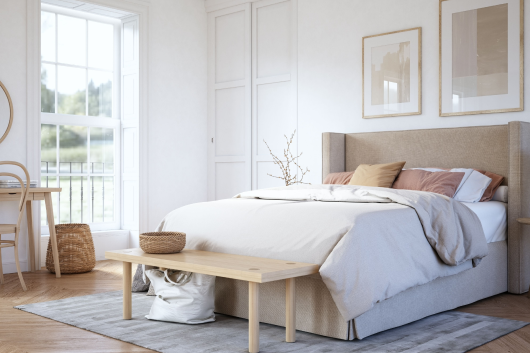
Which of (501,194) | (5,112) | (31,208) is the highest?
(5,112)

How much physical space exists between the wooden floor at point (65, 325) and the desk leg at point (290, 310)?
657 mm

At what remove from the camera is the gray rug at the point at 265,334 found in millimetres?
2570

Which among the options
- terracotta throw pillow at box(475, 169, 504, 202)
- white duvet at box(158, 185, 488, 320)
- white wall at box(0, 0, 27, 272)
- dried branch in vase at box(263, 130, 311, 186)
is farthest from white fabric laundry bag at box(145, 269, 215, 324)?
dried branch in vase at box(263, 130, 311, 186)

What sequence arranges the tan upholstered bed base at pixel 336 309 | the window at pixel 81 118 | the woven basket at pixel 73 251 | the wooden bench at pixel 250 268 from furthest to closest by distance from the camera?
the window at pixel 81 118, the woven basket at pixel 73 251, the tan upholstered bed base at pixel 336 309, the wooden bench at pixel 250 268

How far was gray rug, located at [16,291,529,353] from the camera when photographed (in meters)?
2.57

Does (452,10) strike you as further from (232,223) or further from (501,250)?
(232,223)

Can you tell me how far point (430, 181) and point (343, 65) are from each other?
1.62 metres

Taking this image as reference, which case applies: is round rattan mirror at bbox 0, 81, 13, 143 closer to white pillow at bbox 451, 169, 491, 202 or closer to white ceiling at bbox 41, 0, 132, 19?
white ceiling at bbox 41, 0, 132, 19

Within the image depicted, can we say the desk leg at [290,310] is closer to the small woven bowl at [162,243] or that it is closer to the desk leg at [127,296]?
the small woven bowl at [162,243]

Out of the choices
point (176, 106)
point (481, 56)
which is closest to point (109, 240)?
point (176, 106)

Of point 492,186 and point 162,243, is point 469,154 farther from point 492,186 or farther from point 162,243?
point 162,243

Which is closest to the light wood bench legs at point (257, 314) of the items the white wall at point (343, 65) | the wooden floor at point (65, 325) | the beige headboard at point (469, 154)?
the wooden floor at point (65, 325)

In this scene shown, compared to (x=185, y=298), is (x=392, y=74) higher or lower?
higher

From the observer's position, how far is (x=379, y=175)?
4246mm
